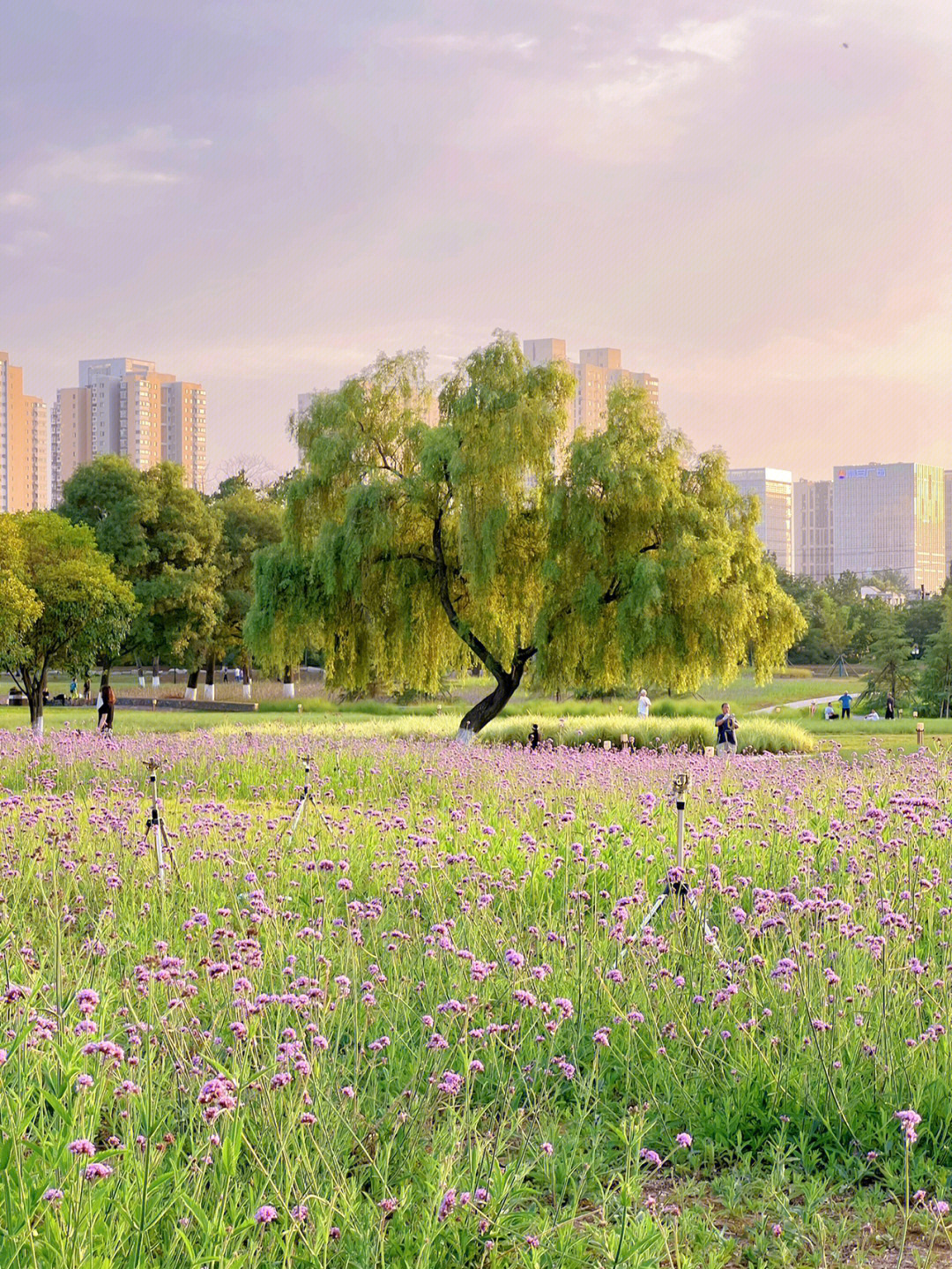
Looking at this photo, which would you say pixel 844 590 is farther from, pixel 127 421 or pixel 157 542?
pixel 157 542

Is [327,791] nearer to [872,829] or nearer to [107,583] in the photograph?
[872,829]

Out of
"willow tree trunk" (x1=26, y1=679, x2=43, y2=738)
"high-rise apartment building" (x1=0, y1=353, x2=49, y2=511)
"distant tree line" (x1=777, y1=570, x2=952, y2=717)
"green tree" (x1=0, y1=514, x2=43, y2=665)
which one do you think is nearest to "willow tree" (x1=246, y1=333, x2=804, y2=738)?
"distant tree line" (x1=777, y1=570, x2=952, y2=717)

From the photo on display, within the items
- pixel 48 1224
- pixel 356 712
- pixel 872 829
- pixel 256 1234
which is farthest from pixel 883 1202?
pixel 356 712

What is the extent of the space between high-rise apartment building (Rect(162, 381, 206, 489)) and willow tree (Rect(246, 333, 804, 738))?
85783 mm

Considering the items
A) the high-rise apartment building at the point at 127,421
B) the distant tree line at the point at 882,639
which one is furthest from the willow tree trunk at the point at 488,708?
the high-rise apartment building at the point at 127,421

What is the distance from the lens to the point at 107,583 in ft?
95.7

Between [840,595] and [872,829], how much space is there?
90.1 meters

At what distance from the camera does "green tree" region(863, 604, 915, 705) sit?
4800 centimetres

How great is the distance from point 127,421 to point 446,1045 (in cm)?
10540

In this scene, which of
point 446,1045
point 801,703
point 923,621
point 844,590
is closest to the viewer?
point 446,1045

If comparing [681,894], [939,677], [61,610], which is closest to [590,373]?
[939,677]

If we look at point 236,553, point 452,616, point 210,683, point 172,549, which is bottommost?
point 210,683

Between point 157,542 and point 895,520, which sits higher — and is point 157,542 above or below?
below

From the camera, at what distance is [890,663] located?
160 ft
